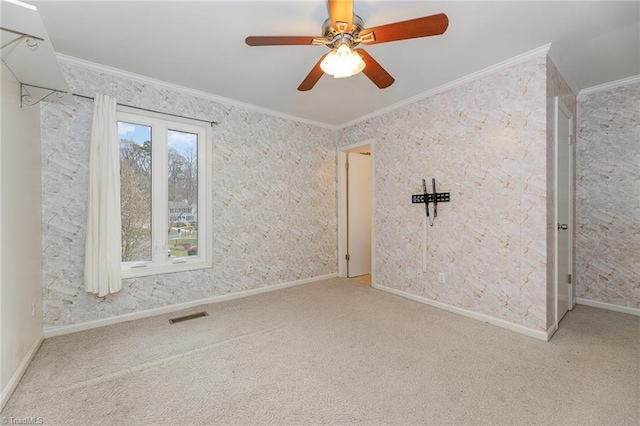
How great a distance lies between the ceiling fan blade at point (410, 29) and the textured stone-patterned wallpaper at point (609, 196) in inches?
117

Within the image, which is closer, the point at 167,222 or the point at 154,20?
the point at 154,20

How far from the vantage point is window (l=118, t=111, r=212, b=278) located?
294 centimetres

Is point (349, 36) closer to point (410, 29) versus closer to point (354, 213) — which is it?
point (410, 29)

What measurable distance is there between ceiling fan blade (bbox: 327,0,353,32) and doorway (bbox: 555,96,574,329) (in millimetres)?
2297

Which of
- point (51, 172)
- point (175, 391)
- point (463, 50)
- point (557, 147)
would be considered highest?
point (463, 50)

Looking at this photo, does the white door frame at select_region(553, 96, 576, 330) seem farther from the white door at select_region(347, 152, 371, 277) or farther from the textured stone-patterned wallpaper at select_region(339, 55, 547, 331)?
the white door at select_region(347, 152, 371, 277)

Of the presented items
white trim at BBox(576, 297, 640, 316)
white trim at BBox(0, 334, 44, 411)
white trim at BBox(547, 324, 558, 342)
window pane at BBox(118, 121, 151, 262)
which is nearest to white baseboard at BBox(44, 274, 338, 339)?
white trim at BBox(0, 334, 44, 411)

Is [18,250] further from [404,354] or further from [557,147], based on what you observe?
[557,147]

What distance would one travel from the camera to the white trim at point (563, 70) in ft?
8.19

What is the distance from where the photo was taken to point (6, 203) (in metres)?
1.76

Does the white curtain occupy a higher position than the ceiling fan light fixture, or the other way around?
the ceiling fan light fixture

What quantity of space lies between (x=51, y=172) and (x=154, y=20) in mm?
1664

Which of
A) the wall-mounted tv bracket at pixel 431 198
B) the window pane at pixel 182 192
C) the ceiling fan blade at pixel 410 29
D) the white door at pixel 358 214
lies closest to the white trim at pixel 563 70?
the wall-mounted tv bracket at pixel 431 198

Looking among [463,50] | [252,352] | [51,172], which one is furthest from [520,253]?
[51,172]
